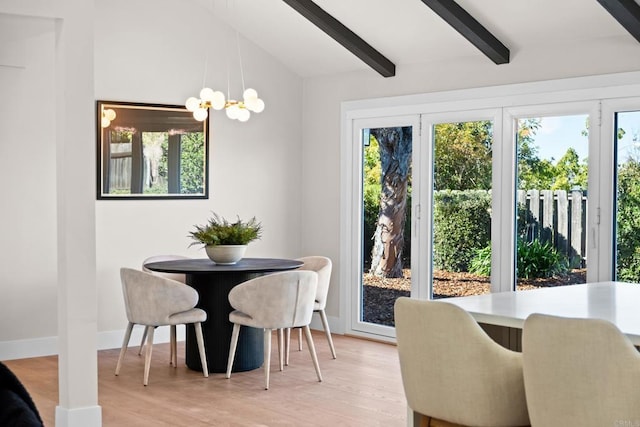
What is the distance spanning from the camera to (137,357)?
6836 millimetres

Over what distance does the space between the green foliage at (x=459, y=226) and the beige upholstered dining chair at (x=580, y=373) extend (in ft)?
13.4

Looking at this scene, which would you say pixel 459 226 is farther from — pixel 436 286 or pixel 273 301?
pixel 273 301

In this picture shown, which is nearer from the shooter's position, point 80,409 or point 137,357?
point 80,409

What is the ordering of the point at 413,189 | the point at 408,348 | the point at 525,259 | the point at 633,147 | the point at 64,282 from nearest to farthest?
the point at 408,348, the point at 64,282, the point at 633,147, the point at 525,259, the point at 413,189

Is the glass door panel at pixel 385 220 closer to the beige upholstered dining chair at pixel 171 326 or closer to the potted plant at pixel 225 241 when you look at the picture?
the potted plant at pixel 225 241

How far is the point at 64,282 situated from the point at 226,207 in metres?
3.32

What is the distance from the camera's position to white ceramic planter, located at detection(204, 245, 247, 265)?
20.7 ft

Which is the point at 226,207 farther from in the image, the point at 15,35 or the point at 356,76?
the point at 15,35

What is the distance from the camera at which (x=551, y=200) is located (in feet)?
20.6

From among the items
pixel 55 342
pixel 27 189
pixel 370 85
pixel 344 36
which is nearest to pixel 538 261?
pixel 370 85

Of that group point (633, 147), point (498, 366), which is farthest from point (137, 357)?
point (498, 366)

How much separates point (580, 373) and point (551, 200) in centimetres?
379

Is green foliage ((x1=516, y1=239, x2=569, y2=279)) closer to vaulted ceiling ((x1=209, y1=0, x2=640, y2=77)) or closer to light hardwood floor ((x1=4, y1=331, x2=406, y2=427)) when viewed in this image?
light hardwood floor ((x1=4, y1=331, x2=406, y2=427))

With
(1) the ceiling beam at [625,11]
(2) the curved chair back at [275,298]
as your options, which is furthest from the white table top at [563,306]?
(2) the curved chair back at [275,298]
